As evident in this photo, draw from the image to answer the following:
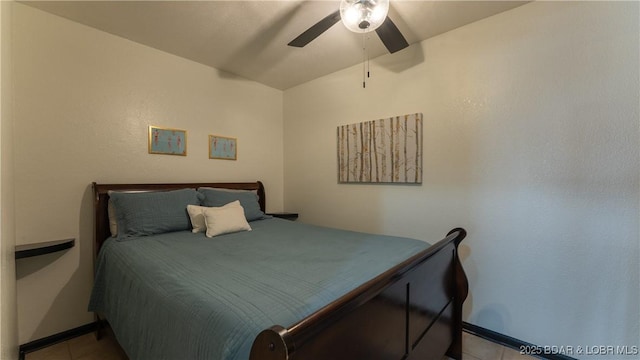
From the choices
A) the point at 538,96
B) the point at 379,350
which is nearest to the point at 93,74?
the point at 379,350

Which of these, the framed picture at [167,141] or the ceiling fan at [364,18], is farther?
the framed picture at [167,141]

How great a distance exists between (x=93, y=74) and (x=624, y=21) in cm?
386

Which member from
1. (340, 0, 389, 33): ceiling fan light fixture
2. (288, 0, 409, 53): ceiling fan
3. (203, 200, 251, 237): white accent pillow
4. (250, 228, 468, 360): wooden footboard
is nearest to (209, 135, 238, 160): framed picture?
(203, 200, 251, 237): white accent pillow

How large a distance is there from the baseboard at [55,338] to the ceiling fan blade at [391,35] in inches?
126

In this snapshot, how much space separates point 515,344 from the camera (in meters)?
1.92

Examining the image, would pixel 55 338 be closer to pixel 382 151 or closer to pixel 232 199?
pixel 232 199

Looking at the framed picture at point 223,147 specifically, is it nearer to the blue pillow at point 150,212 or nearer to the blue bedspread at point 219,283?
the blue pillow at point 150,212

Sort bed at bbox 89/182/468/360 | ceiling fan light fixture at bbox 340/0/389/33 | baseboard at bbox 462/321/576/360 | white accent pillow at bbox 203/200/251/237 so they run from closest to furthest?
bed at bbox 89/182/468/360
ceiling fan light fixture at bbox 340/0/389/33
baseboard at bbox 462/321/576/360
white accent pillow at bbox 203/200/251/237

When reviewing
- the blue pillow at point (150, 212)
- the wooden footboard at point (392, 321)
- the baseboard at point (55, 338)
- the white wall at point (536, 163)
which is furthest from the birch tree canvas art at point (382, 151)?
the baseboard at point (55, 338)

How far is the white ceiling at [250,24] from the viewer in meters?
1.89

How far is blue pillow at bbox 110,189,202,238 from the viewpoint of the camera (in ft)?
6.49

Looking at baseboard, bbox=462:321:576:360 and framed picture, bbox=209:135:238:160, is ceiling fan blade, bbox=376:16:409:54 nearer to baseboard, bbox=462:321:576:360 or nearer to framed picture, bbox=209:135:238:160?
framed picture, bbox=209:135:238:160

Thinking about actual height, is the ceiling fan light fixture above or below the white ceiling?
below

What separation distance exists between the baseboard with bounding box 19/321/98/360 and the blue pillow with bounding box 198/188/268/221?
1.32 m
